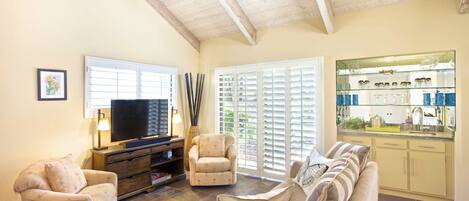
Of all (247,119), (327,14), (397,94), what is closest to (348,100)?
(397,94)

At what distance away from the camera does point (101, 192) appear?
2.87 metres

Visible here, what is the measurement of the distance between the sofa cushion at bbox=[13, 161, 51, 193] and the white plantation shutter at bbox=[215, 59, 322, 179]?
3.06 m

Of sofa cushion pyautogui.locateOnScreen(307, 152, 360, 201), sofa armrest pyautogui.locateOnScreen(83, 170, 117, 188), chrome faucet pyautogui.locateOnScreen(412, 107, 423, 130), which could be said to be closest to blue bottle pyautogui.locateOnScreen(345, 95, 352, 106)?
chrome faucet pyautogui.locateOnScreen(412, 107, 423, 130)

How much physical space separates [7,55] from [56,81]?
575 millimetres

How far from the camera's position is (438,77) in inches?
152

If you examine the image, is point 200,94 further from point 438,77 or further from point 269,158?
point 438,77

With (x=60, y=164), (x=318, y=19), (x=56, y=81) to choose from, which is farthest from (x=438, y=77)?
(x=56, y=81)

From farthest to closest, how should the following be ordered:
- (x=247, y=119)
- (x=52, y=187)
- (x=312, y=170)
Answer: (x=247, y=119) → (x=52, y=187) → (x=312, y=170)

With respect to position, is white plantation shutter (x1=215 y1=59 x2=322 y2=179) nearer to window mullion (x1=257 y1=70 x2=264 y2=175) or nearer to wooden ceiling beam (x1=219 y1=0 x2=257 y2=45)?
window mullion (x1=257 y1=70 x2=264 y2=175)

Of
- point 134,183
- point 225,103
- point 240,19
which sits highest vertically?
point 240,19

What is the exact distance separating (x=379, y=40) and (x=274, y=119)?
6.50 ft

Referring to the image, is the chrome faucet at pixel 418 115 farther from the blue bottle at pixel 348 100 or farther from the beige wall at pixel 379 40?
the blue bottle at pixel 348 100

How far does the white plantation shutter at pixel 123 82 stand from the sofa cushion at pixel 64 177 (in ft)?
3.36

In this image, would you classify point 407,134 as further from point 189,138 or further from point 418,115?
point 189,138
